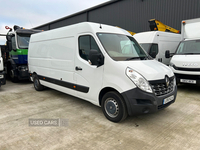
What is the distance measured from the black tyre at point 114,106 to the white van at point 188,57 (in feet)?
12.6

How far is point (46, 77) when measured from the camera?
584 centimetres

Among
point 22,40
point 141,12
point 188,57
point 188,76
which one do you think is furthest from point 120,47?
point 141,12

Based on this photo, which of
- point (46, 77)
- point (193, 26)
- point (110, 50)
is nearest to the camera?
point (110, 50)

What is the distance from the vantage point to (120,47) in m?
4.00

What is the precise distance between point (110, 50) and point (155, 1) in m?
10.2

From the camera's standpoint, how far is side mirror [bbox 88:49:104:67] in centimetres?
346

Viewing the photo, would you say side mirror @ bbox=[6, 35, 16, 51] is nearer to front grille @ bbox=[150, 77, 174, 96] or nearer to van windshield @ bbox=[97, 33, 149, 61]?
van windshield @ bbox=[97, 33, 149, 61]

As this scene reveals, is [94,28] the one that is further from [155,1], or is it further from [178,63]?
[155,1]

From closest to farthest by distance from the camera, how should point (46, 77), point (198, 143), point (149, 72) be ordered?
point (198, 143)
point (149, 72)
point (46, 77)

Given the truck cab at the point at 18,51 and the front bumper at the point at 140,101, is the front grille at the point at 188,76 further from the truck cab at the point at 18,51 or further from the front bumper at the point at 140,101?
the truck cab at the point at 18,51

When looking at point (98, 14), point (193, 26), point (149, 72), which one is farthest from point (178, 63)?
point (98, 14)

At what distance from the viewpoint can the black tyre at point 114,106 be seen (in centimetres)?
339

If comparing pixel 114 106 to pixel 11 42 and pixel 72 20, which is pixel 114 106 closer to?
pixel 11 42

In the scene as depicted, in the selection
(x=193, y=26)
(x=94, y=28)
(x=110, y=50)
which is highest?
(x=193, y=26)
